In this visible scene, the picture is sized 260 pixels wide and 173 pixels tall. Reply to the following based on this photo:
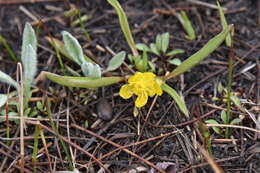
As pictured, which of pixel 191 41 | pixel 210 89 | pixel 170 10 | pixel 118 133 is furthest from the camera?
pixel 170 10

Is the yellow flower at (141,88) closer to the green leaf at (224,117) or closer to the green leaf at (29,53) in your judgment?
the green leaf at (224,117)

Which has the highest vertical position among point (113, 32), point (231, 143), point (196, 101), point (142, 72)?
point (113, 32)

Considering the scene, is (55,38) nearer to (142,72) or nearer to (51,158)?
(142,72)

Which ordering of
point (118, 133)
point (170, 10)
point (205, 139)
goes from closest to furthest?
point (205, 139), point (118, 133), point (170, 10)

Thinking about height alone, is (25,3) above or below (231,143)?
above

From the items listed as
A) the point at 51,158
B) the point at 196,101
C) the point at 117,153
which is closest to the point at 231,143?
the point at 196,101

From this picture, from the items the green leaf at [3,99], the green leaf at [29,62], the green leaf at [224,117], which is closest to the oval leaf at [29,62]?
the green leaf at [29,62]
